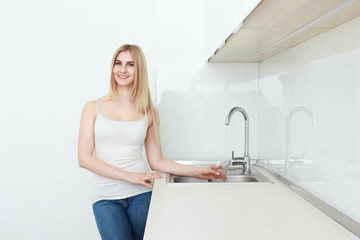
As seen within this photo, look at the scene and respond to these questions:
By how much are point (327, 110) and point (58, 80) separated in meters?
1.84

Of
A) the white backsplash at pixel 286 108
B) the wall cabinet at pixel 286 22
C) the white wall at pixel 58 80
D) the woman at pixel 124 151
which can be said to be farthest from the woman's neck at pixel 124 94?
Answer: the wall cabinet at pixel 286 22

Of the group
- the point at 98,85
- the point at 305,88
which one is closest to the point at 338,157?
the point at 305,88

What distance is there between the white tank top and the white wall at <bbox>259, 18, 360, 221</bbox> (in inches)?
29.2

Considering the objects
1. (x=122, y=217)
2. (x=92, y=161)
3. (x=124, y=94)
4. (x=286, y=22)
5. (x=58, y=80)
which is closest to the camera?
(x=286, y=22)

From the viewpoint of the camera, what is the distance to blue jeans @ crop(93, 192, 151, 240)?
60.4 inches

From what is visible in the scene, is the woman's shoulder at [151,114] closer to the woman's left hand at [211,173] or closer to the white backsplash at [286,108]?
the white backsplash at [286,108]

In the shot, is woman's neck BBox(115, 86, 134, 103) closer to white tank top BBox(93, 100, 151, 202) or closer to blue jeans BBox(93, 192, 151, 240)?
white tank top BBox(93, 100, 151, 202)

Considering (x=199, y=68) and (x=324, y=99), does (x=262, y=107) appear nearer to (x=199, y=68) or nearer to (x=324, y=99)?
(x=199, y=68)

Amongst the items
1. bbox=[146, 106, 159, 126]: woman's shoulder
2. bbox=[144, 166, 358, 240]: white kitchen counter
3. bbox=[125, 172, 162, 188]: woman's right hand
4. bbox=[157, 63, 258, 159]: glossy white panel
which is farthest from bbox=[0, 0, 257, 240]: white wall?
bbox=[144, 166, 358, 240]: white kitchen counter

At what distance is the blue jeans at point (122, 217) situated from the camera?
1.53 meters

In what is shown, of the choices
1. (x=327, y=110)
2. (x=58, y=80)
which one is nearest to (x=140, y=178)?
(x=327, y=110)

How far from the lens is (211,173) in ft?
5.90

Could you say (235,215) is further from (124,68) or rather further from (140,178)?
(124,68)

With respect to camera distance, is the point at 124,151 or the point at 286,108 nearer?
the point at 286,108
